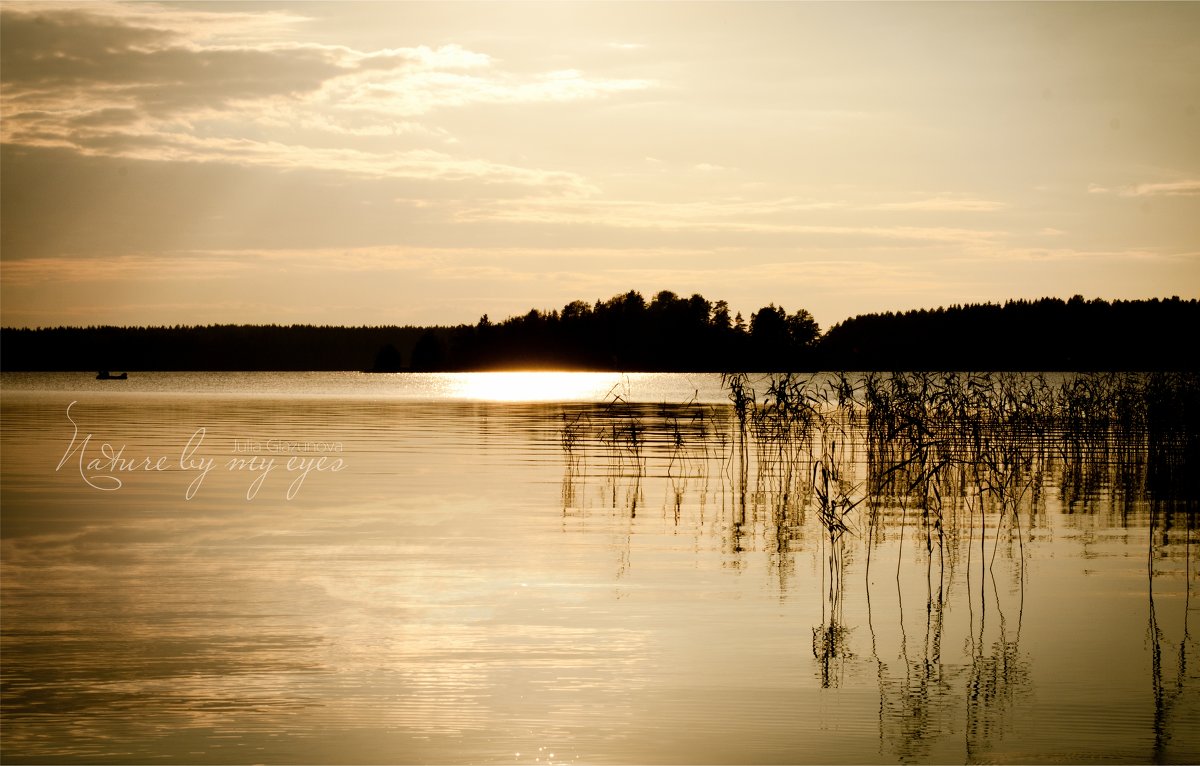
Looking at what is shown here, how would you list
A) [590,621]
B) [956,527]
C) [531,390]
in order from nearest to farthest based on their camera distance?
1. [590,621]
2. [956,527]
3. [531,390]

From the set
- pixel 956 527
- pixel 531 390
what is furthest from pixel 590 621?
pixel 531 390

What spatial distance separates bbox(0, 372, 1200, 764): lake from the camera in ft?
25.5

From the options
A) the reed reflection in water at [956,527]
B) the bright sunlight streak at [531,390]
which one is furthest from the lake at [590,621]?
the bright sunlight streak at [531,390]

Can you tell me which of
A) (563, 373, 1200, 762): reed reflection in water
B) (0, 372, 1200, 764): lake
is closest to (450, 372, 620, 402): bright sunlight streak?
(563, 373, 1200, 762): reed reflection in water

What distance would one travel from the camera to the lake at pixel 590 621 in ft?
25.5

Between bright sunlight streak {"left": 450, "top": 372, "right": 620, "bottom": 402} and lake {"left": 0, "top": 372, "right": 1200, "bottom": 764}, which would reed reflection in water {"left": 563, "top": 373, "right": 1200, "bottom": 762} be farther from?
bright sunlight streak {"left": 450, "top": 372, "right": 620, "bottom": 402}

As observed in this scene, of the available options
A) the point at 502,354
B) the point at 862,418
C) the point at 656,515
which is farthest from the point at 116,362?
the point at 656,515

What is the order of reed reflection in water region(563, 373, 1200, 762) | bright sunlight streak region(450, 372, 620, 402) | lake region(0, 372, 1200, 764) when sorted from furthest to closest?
bright sunlight streak region(450, 372, 620, 402) < reed reflection in water region(563, 373, 1200, 762) < lake region(0, 372, 1200, 764)

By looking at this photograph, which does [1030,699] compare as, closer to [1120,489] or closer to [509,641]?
[509,641]

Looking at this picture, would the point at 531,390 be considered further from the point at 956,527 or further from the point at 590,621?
the point at 590,621

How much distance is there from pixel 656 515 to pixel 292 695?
10.2m

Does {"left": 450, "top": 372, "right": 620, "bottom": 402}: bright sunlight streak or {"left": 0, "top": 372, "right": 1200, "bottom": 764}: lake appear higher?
{"left": 450, "top": 372, "right": 620, "bottom": 402}: bright sunlight streak

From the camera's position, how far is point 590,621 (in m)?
10.7

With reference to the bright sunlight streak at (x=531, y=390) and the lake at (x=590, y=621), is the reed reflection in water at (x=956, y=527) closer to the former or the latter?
the lake at (x=590, y=621)
